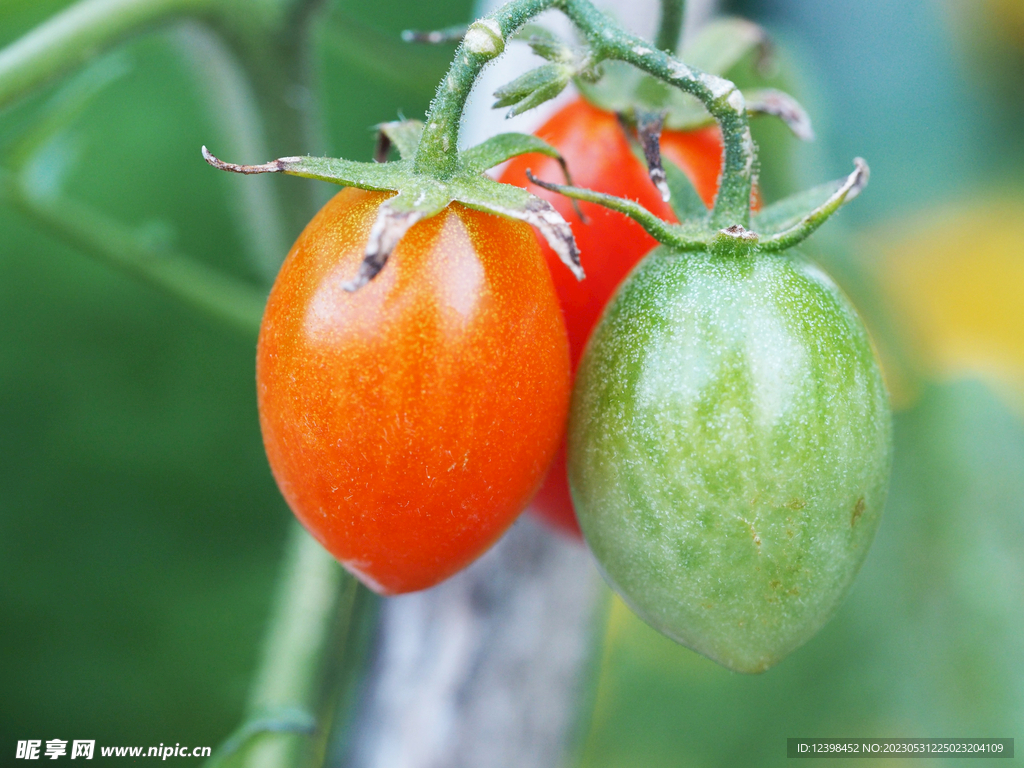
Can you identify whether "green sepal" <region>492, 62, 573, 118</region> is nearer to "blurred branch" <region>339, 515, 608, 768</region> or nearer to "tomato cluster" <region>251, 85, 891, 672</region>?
"tomato cluster" <region>251, 85, 891, 672</region>

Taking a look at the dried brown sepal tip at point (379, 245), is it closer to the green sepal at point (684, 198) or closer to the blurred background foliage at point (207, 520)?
the green sepal at point (684, 198)

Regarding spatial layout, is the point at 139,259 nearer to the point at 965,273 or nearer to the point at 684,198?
the point at 684,198

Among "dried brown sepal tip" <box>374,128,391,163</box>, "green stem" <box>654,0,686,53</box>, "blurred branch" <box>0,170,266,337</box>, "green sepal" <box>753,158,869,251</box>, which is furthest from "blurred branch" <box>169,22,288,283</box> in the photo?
"green sepal" <box>753,158,869,251</box>

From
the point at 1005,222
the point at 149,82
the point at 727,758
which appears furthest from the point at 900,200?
the point at 149,82

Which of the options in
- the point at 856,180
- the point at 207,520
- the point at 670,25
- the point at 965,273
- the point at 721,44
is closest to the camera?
the point at 856,180

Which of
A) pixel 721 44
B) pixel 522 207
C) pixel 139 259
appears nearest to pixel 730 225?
pixel 522 207

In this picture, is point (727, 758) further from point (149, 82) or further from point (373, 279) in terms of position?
point (149, 82)
